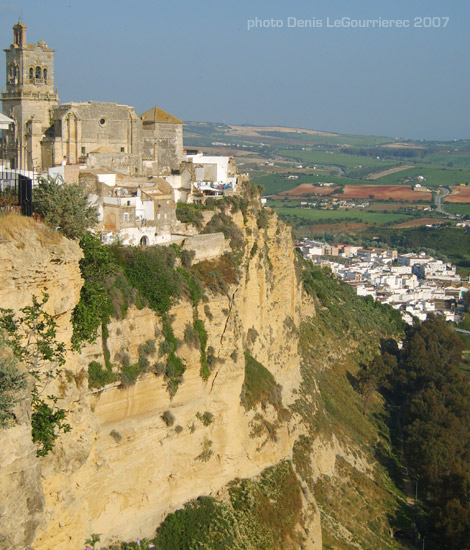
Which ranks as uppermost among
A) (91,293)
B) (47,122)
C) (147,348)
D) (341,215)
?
(47,122)

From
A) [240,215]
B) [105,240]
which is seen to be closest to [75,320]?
[105,240]

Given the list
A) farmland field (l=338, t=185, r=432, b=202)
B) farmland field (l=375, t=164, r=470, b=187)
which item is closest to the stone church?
farmland field (l=338, t=185, r=432, b=202)

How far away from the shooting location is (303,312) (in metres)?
38.7

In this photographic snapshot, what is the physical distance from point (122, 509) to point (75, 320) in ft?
21.4

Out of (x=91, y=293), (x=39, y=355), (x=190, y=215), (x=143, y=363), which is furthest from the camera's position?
(x=190, y=215)

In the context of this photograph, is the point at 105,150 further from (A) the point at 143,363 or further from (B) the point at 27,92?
(A) the point at 143,363

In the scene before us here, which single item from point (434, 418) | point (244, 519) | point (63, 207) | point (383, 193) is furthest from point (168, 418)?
point (383, 193)

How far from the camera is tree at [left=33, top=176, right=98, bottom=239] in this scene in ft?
46.2

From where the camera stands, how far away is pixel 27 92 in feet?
88.1

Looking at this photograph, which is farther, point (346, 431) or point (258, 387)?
point (346, 431)

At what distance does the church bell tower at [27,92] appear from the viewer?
26609 mm

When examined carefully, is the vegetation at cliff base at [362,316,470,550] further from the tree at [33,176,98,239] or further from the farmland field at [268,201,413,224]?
the farmland field at [268,201,413,224]

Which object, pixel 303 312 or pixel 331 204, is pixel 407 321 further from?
pixel 331 204

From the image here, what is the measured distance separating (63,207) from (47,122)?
528 inches
